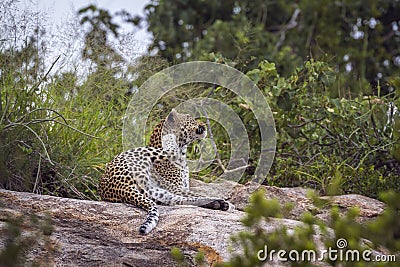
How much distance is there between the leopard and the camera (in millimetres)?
4148

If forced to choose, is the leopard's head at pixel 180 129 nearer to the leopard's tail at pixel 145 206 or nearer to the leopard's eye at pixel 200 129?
the leopard's eye at pixel 200 129

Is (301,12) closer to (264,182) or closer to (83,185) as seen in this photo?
(264,182)

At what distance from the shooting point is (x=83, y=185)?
16.4ft

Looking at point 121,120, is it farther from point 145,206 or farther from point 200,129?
point 145,206

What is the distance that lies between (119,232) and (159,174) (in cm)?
92

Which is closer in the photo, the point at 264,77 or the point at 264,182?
the point at 264,182

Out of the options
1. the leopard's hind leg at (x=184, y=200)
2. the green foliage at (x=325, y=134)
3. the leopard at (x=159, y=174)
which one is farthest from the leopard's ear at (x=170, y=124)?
the green foliage at (x=325, y=134)

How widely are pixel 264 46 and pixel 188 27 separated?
1.37 meters

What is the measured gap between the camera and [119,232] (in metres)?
3.54

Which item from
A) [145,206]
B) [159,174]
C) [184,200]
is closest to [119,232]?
[145,206]

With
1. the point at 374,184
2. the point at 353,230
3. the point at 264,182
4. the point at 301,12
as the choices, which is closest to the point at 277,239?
the point at 353,230

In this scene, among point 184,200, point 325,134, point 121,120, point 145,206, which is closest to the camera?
point 145,206

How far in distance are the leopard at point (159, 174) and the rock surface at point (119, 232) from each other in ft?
0.50

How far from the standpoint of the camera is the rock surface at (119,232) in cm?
312
